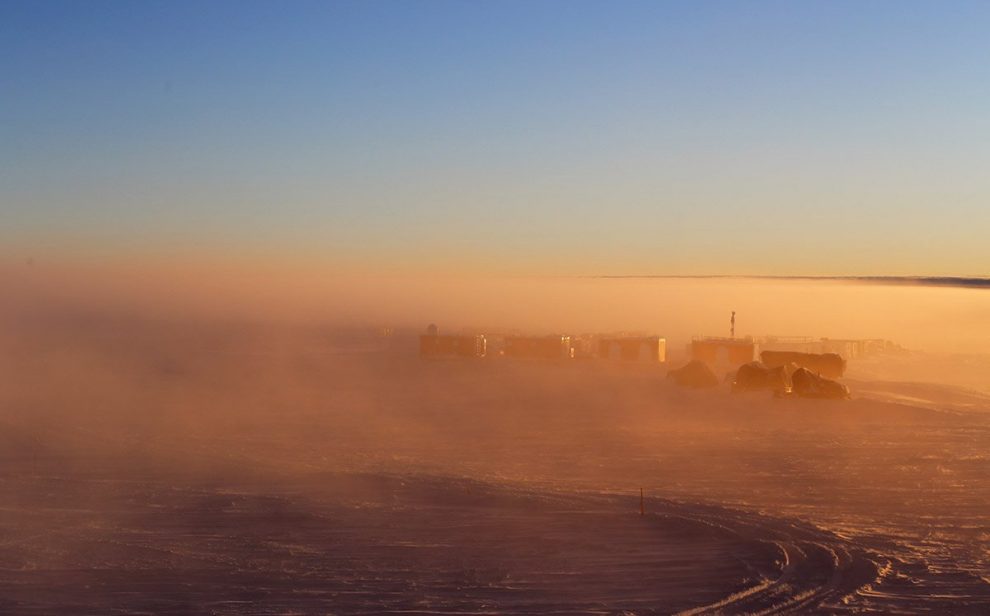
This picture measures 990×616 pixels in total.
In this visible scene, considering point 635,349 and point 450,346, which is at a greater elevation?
point 635,349

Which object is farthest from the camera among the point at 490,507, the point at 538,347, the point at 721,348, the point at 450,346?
the point at 538,347

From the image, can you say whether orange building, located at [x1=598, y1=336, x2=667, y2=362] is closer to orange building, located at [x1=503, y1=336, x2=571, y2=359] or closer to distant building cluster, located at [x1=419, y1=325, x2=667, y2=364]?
distant building cluster, located at [x1=419, y1=325, x2=667, y2=364]

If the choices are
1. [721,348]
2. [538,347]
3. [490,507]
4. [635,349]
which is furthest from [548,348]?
[490,507]

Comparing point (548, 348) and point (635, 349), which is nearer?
point (635, 349)

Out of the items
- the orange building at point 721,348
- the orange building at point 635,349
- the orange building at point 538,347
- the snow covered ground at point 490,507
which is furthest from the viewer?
the orange building at point 538,347

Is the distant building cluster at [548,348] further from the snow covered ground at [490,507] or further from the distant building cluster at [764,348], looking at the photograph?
the snow covered ground at [490,507]

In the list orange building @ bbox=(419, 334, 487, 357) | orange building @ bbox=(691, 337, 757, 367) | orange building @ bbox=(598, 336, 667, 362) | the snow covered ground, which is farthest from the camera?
orange building @ bbox=(419, 334, 487, 357)

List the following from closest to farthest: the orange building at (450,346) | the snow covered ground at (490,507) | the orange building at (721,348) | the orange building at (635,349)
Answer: the snow covered ground at (490,507), the orange building at (721,348), the orange building at (635,349), the orange building at (450,346)

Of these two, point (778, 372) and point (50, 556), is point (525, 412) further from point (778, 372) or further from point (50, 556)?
point (50, 556)

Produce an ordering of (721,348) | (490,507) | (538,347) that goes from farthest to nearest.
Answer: (538,347) → (721,348) → (490,507)

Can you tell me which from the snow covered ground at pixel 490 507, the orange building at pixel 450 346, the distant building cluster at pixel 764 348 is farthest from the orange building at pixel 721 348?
the snow covered ground at pixel 490 507

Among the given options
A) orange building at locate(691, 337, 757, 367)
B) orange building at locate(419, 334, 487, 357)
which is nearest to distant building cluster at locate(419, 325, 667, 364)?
orange building at locate(419, 334, 487, 357)

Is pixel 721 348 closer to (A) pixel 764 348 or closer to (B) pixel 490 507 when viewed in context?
(A) pixel 764 348
